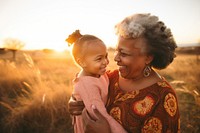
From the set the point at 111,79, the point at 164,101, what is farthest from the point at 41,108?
the point at 164,101

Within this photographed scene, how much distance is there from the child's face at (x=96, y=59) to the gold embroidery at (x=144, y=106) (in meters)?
0.51

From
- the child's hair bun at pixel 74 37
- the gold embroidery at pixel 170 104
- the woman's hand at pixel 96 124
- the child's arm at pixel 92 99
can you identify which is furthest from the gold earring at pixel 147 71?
the child's hair bun at pixel 74 37

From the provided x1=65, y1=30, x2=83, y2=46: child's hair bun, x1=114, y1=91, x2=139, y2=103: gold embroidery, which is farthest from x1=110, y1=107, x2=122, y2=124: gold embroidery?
x1=65, y1=30, x2=83, y2=46: child's hair bun

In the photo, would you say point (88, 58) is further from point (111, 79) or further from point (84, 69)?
point (111, 79)

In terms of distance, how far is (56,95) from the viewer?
5746mm

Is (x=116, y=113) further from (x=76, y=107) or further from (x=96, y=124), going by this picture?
(x=76, y=107)

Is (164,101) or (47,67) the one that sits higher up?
(164,101)

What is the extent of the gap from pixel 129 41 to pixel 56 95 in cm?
355

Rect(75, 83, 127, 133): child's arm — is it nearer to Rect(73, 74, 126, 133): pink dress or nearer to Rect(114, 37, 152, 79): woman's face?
Rect(73, 74, 126, 133): pink dress

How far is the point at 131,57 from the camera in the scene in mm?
2605

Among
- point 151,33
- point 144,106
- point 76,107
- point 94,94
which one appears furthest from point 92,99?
point 151,33

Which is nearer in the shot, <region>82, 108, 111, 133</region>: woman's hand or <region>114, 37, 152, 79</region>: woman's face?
<region>82, 108, 111, 133</region>: woman's hand

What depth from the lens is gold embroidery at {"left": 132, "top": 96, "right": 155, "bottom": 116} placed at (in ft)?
7.64

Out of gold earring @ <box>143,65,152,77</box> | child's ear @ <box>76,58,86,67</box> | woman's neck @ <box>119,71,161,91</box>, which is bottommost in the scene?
woman's neck @ <box>119,71,161,91</box>
